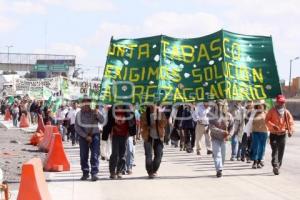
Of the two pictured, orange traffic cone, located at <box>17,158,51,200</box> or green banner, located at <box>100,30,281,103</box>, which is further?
green banner, located at <box>100,30,281,103</box>

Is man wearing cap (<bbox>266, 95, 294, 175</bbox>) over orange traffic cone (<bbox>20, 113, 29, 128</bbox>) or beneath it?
over

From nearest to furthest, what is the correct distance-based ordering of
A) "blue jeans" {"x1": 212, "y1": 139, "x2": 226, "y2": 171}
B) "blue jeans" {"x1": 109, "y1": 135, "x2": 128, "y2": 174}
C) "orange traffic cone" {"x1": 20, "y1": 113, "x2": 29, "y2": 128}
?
"blue jeans" {"x1": 109, "y1": 135, "x2": 128, "y2": 174}, "blue jeans" {"x1": 212, "y1": 139, "x2": 226, "y2": 171}, "orange traffic cone" {"x1": 20, "y1": 113, "x2": 29, "y2": 128}

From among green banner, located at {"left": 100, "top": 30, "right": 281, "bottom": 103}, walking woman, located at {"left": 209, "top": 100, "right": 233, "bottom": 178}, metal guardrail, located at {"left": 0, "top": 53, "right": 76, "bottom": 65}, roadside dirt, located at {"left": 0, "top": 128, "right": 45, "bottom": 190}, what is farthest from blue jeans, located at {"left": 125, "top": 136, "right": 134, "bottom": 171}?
metal guardrail, located at {"left": 0, "top": 53, "right": 76, "bottom": 65}

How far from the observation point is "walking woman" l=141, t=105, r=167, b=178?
12609mm

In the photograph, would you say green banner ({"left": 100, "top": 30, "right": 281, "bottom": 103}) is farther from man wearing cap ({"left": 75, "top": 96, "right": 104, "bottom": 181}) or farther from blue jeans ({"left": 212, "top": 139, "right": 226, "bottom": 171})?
blue jeans ({"left": 212, "top": 139, "right": 226, "bottom": 171})

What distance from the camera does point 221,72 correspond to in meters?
13.0

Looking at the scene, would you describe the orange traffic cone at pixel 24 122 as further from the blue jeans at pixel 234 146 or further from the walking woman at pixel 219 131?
the walking woman at pixel 219 131

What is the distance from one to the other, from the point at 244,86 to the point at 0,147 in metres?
10.4

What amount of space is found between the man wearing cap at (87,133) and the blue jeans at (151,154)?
37.7 inches

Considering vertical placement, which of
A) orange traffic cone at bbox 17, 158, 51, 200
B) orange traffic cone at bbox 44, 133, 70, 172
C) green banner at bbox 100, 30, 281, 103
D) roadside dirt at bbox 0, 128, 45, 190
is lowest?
roadside dirt at bbox 0, 128, 45, 190

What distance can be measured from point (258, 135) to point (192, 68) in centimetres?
264

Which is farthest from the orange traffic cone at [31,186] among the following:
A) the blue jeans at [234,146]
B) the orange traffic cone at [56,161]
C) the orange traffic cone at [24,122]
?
the orange traffic cone at [24,122]

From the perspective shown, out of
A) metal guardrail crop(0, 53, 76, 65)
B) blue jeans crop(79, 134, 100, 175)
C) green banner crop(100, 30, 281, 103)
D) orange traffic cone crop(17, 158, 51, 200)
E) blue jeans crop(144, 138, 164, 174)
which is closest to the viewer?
orange traffic cone crop(17, 158, 51, 200)

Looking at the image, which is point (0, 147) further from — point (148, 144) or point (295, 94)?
point (295, 94)
